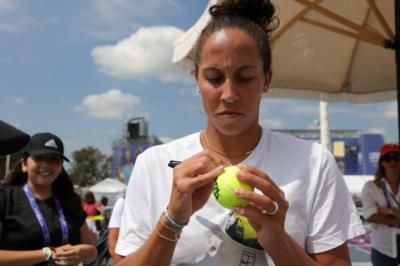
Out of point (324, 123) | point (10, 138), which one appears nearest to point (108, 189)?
point (324, 123)

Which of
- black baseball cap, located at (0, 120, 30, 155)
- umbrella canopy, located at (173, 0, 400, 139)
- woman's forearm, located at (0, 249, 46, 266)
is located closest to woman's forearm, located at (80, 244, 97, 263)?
woman's forearm, located at (0, 249, 46, 266)

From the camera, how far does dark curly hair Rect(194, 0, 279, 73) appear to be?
1.52m

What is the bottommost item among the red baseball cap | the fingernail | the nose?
the fingernail

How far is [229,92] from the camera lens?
4.73ft

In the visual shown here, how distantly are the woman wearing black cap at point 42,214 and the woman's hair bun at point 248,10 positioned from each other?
201cm

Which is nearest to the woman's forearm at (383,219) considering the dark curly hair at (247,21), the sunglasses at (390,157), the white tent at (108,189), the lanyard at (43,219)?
the sunglasses at (390,157)

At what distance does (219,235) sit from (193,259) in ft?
0.40

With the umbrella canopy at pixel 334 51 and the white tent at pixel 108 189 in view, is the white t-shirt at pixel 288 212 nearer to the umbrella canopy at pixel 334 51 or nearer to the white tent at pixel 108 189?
the umbrella canopy at pixel 334 51

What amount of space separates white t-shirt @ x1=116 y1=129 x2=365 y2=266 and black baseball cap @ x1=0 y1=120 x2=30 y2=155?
431 mm

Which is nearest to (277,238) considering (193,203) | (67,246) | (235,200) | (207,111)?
(235,200)

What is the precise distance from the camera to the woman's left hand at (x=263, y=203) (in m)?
1.20

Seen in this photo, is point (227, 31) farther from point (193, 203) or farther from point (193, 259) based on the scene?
point (193, 259)

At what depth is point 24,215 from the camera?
310 cm

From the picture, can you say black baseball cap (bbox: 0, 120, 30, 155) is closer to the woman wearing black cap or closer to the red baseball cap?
the woman wearing black cap
